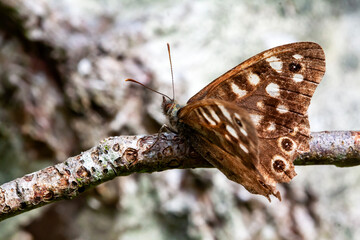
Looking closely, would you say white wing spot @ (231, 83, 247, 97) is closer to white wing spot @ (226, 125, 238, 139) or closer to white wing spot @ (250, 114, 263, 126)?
white wing spot @ (250, 114, 263, 126)

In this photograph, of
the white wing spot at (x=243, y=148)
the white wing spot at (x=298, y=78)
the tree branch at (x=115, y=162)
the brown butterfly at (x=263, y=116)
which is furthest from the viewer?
the white wing spot at (x=298, y=78)

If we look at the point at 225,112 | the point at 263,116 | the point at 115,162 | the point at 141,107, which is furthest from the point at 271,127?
the point at 141,107

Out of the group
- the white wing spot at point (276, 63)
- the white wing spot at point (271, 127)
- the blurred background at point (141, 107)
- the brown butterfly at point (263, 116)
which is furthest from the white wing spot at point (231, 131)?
the blurred background at point (141, 107)

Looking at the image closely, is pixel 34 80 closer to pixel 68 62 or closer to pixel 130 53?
pixel 68 62

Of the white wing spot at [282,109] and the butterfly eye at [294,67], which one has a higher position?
the butterfly eye at [294,67]

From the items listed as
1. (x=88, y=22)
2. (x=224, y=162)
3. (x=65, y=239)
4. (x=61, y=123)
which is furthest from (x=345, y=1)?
(x=65, y=239)

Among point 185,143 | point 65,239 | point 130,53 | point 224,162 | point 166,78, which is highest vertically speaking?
point 130,53

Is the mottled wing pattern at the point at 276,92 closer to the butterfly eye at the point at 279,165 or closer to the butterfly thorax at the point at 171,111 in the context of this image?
the butterfly eye at the point at 279,165

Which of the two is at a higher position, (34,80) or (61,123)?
(34,80)
